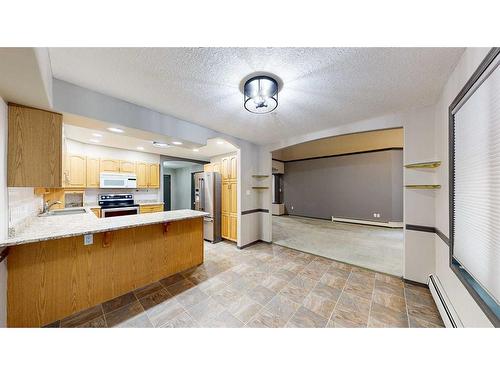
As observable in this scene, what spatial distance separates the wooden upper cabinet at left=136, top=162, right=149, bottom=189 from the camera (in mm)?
4809

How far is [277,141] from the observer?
377 centimetres

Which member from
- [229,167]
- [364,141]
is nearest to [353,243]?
[364,141]

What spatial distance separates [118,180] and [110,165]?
425 millimetres

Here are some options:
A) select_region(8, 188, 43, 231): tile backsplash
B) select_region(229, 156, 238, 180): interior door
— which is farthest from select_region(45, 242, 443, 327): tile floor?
select_region(229, 156, 238, 180): interior door

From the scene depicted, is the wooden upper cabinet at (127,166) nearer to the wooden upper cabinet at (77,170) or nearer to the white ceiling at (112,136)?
the white ceiling at (112,136)

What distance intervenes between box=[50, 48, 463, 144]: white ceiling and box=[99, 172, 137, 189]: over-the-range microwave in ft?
10.3

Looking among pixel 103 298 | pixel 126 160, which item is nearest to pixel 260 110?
pixel 103 298

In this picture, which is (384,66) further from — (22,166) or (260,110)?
(22,166)

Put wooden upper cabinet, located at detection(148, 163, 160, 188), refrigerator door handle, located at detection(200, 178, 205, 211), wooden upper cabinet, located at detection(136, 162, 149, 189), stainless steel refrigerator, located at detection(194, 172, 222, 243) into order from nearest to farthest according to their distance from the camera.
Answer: stainless steel refrigerator, located at detection(194, 172, 222, 243)
refrigerator door handle, located at detection(200, 178, 205, 211)
wooden upper cabinet, located at detection(136, 162, 149, 189)
wooden upper cabinet, located at detection(148, 163, 160, 188)

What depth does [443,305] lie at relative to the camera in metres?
1.61

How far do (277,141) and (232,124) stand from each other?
4.31 ft

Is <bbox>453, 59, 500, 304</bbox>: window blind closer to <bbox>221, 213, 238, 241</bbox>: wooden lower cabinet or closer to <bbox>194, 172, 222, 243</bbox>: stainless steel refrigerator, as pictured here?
<bbox>221, 213, 238, 241</bbox>: wooden lower cabinet

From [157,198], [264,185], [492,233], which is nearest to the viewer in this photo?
[492,233]

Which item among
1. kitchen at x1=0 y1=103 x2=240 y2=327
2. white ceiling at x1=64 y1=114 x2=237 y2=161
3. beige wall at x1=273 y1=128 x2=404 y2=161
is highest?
beige wall at x1=273 y1=128 x2=404 y2=161
